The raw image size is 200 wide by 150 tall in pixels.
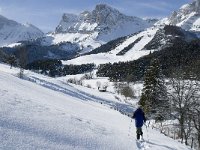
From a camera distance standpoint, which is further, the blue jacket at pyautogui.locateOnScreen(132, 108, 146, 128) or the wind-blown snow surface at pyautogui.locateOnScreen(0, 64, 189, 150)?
the blue jacket at pyautogui.locateOnScreen(132, 108, 146, 128)

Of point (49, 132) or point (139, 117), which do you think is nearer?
point (49, 132)

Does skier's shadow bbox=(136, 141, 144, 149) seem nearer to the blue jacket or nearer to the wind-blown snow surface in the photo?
the wind-blown snow surface

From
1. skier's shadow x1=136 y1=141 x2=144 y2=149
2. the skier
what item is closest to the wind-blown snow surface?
skier's shadow x1=136 y1=141 x2=144 y2=149

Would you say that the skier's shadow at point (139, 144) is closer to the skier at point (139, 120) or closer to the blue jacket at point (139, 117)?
the skier at point (139, 120)

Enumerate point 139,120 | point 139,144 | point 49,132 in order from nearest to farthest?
point 49,132
point 139,144
point 139,120

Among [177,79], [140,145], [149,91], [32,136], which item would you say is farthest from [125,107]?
[32,136]

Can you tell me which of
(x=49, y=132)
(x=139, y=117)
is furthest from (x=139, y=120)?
(x=49, y=132)

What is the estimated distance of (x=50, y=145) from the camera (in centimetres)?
1731

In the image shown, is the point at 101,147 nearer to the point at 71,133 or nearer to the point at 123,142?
the point at 71,133

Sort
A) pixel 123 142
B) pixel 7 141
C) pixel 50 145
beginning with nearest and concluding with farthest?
pixel 7 141 → pixel 50 145 → pixel 123 142

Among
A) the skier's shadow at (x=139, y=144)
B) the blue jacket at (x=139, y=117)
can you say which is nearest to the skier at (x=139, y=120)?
the blue jacket at (x=139, y=117)

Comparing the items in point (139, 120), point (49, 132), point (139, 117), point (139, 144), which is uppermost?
point (139, 117)

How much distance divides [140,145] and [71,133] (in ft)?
17.7

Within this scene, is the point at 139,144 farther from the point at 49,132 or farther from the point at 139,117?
the point at 49,132
